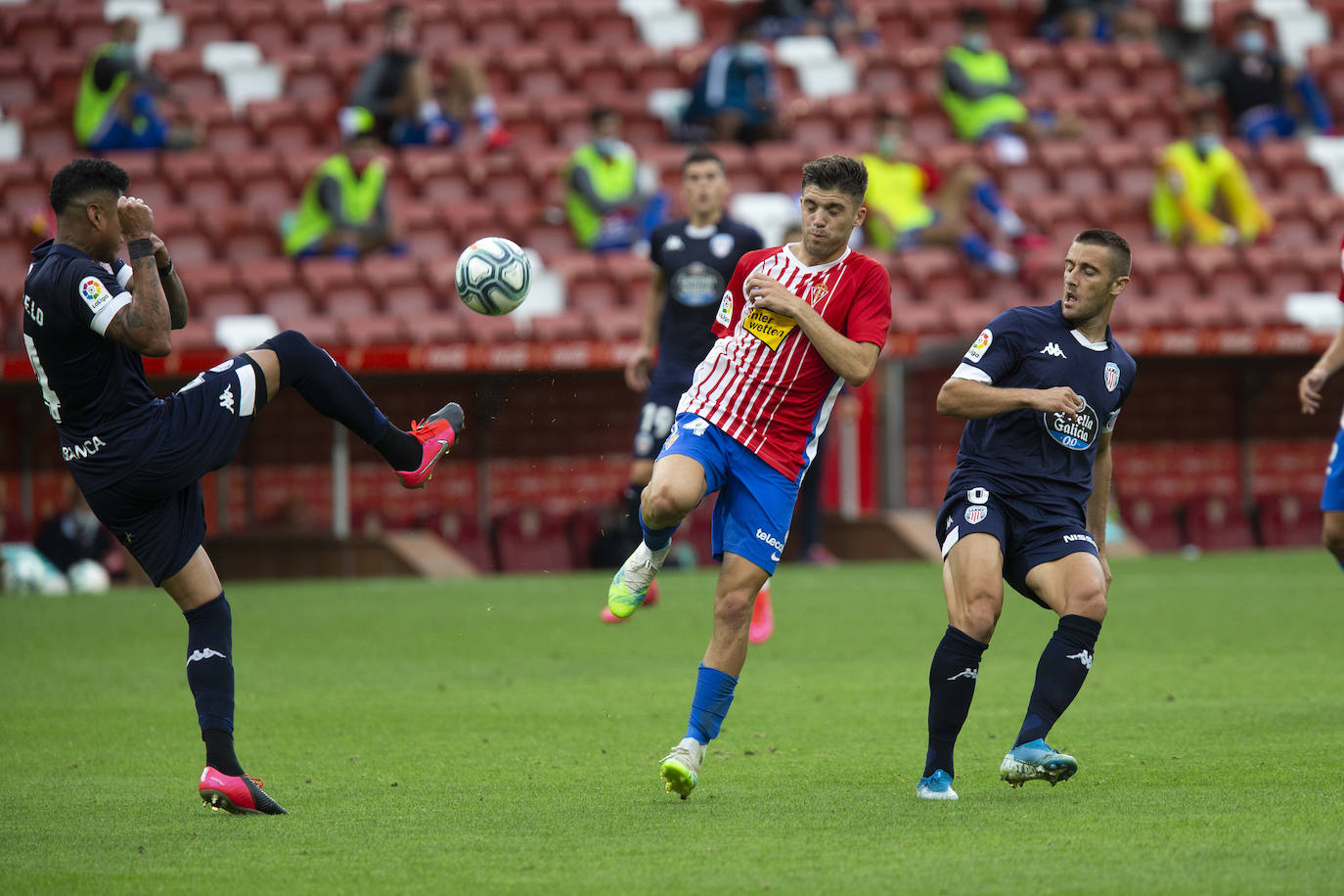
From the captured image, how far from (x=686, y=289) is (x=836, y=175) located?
3.94m

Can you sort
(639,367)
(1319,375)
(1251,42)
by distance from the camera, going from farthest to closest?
(1251,42), (639,367), (1319,375)

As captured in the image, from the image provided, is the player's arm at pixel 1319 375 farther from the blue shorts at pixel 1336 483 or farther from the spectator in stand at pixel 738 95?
the spectator in stand at pixel 738 95

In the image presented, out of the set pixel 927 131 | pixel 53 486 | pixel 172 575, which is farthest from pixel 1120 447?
pixel 172 575

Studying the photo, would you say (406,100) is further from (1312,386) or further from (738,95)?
(1312,386)

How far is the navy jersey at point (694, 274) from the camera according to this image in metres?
9.35

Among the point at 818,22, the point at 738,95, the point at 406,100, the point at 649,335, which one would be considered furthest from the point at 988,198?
the point at 649,335

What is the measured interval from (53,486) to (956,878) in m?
13.4

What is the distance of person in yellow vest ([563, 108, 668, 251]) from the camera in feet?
55.5

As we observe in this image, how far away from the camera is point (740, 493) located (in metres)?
5.71

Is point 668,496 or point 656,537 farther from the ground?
point 668,496

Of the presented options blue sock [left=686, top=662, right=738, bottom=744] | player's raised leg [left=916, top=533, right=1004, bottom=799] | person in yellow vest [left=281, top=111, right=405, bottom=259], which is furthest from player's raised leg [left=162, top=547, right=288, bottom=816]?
person in yellow vest [left=281, top=111, right=405, bottom=259]

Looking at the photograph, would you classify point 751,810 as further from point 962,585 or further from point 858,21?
point 858,21

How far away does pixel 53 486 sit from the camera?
15797mm

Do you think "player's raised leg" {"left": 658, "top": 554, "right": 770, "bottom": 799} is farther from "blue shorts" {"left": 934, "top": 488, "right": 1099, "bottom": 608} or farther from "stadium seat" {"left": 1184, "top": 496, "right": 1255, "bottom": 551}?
"stadium seat" {"left": 1184, "top": 496, "right": 1255, "bottom": 551}
